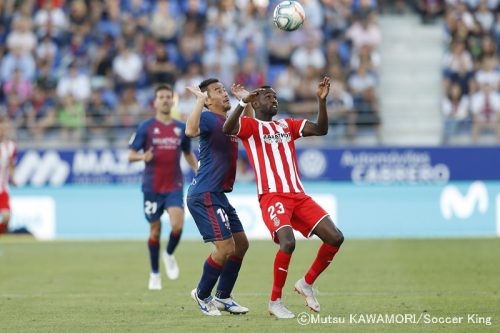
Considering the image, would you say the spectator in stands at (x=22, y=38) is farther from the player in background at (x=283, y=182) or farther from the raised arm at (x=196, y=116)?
the player in background at (x=283, y=182)

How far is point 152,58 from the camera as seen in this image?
26812 millimetres

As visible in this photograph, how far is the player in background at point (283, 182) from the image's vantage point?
1066 cm

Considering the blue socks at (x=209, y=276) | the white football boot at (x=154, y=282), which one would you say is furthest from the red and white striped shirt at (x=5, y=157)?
the blue socks at (x=209, y=276)

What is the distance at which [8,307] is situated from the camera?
11.8m

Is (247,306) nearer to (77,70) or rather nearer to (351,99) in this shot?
(351,99)

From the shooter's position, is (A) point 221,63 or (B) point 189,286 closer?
(B) point 189,286

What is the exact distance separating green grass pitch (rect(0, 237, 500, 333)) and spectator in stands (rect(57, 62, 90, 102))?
18.4 ft

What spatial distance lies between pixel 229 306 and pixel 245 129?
6.47 feet

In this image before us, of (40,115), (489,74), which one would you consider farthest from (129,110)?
(489,74)

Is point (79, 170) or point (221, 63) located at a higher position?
point (221, 63)

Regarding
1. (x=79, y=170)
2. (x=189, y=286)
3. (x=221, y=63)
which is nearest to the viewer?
(x=189, y=286)

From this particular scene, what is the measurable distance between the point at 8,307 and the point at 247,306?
2785mm

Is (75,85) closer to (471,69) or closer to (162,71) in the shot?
(162,71)

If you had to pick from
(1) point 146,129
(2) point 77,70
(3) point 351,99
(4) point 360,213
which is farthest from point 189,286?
(2) point 77,70
